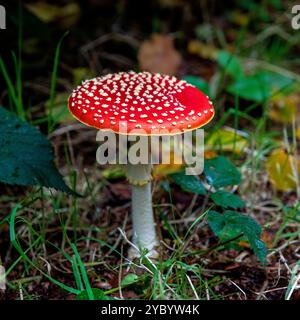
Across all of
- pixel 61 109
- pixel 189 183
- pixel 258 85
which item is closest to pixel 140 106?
pixel 189 183

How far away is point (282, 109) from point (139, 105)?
1834mm

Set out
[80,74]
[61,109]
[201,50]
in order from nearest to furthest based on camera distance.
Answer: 1. [61,109]
2. [80,74]
3. [201,50]

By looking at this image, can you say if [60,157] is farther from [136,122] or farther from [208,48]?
[208,48]

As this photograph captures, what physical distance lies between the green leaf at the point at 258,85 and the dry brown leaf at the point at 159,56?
0.51 meters

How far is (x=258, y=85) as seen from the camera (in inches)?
127

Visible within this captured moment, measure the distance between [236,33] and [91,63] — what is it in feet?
5.42

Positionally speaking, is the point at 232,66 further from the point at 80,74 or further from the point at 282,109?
the point at 80,74

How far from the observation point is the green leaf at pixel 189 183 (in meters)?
2.01

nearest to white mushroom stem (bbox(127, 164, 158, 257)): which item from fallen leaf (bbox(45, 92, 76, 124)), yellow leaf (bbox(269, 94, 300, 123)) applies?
fallen leaf (bbox(45, 92, 76, 124))

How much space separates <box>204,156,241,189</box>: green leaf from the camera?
6.75 feet

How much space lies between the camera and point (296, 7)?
12.8 ft

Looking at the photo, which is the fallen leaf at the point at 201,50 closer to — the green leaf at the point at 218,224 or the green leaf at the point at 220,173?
the green leaf at the point at 220,173

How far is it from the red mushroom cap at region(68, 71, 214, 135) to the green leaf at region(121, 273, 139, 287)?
628 millimetres
